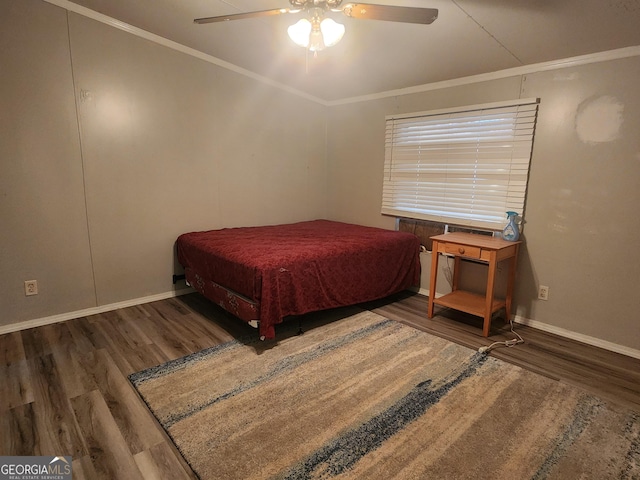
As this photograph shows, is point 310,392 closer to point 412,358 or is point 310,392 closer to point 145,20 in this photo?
point 412,358

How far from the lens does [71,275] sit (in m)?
2.67

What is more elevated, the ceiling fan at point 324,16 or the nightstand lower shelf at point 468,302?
the ceiling fan at point 324,16

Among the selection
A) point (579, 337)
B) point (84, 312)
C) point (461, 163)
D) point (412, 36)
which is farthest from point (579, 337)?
point (84, 312)

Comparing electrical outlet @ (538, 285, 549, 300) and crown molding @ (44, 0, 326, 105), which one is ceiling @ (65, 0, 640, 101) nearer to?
crown molding @ (44, 0, 326, 105)

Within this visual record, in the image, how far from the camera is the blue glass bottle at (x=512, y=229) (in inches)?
109

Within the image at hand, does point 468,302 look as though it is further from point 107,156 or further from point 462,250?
point 107,156

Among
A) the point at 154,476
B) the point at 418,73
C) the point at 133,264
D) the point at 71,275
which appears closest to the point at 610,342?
the point at 418,73

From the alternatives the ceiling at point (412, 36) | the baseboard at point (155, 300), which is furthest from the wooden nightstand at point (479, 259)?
the ceiling at point (412, 36)

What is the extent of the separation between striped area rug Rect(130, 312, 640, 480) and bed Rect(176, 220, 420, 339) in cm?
Result: 36

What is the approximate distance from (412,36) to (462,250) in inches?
65.9

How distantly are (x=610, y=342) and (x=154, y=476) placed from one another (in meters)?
3.09

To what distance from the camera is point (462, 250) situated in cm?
268

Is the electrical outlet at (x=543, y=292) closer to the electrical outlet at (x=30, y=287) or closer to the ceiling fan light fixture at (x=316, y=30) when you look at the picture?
the ceiling fan light fixture at (x=316, y=30)

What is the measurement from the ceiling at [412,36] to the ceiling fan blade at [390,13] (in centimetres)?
49
